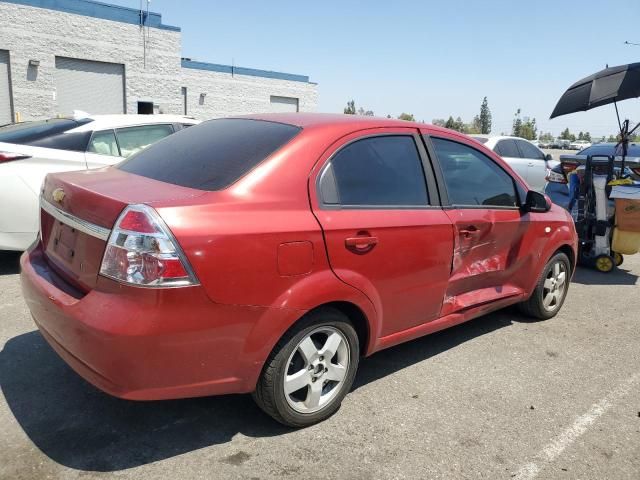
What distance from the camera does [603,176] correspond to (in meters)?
6.70

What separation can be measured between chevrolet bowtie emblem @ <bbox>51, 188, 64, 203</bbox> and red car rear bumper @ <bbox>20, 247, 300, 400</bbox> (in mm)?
543

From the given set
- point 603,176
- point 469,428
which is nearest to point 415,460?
point 469,428

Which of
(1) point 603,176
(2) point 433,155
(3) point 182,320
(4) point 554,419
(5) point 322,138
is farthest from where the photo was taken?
(1) point 603,176

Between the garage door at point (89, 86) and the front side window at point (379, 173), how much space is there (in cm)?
1981

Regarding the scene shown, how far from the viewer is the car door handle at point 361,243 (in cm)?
292

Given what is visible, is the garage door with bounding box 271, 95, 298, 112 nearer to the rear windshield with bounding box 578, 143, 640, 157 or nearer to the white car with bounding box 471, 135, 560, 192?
the white car with bounding box 471, 135, 560, 192

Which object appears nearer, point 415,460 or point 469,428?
point 415,460

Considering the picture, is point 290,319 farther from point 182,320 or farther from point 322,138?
point 322,138

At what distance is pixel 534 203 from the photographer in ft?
14.2

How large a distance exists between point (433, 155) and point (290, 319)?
1602 millimetres

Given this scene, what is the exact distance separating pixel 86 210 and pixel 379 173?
63.6 inches

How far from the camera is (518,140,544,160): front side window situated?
13084mm

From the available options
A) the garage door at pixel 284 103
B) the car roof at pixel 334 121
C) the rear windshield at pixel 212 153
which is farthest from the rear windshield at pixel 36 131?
the garage door at pixel 284 103

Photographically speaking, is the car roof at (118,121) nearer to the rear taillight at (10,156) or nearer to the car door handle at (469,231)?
the rear taillight at (10,156)
